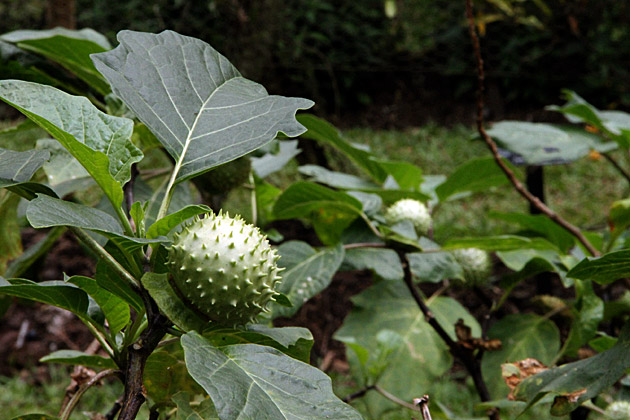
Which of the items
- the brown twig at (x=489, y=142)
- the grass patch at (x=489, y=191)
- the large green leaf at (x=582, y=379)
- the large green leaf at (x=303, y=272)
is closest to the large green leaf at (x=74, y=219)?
the large green leaf at (x=303, y=272)

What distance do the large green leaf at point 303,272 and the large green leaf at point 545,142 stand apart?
0.76 metres

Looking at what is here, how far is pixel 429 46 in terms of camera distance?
764 cm

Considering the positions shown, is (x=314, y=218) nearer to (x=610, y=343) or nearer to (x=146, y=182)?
(x=146, y=182)

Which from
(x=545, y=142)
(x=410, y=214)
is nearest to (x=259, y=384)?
(x=410, y=214)

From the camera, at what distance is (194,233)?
749 mm

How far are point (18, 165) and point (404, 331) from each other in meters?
1.34

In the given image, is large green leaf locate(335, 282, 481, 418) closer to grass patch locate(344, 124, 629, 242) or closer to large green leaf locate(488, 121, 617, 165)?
large green leaf locate(488, 121, 617, 165)

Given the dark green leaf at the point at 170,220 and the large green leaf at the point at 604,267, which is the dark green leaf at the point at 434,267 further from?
the dark green leaf at the point at 170,220

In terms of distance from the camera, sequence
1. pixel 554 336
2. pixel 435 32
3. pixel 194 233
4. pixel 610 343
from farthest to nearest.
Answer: pixel 435 32 < pixel 554 336 < pixel 610 343 < pixel 194 233

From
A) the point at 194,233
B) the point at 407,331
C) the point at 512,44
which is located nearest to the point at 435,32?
the point at 512,44

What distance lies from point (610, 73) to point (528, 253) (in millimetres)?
5612

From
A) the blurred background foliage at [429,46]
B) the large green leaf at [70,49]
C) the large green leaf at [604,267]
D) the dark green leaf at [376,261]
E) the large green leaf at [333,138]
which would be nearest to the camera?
the large green leaf at [604,267]

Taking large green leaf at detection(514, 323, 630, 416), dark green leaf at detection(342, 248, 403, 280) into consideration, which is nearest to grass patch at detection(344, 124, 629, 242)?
dark green leaf at detection(342, 248, 403, 280)

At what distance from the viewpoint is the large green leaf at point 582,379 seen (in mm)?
896
